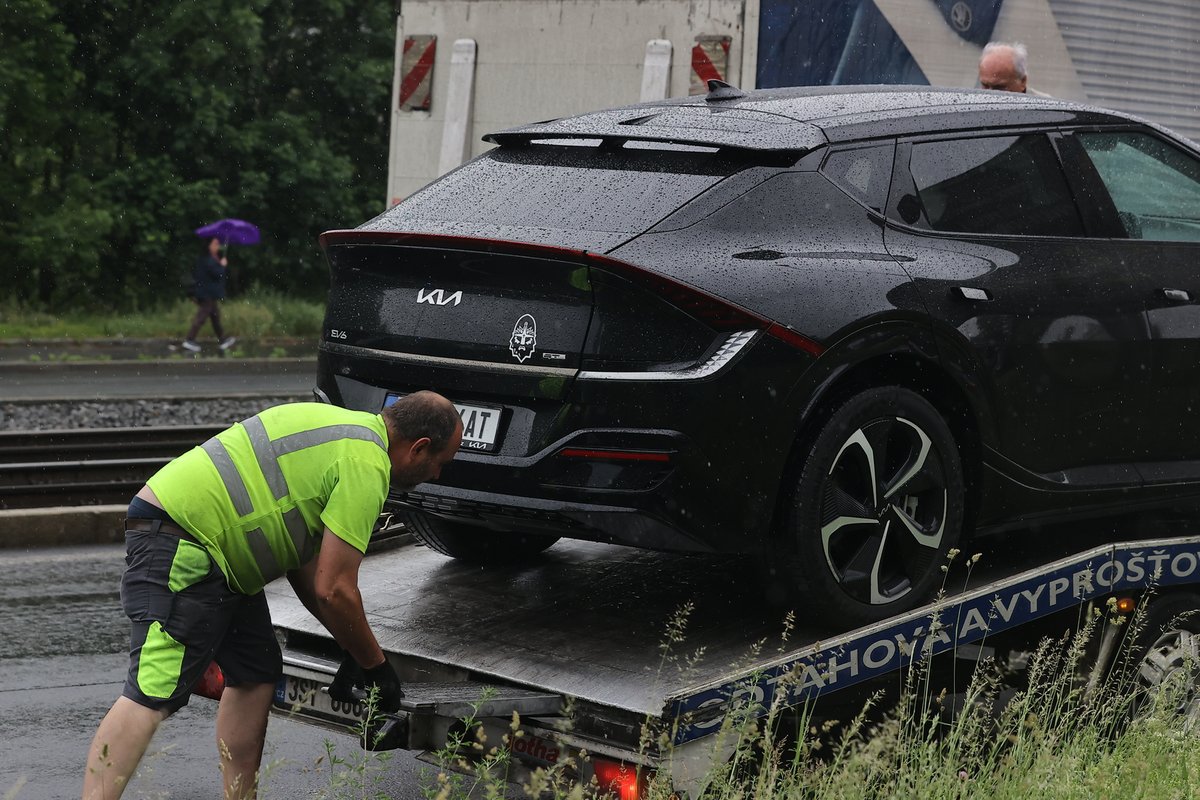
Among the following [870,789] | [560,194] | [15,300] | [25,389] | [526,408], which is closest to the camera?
[870,789]

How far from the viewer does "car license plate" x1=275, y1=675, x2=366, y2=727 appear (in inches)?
174

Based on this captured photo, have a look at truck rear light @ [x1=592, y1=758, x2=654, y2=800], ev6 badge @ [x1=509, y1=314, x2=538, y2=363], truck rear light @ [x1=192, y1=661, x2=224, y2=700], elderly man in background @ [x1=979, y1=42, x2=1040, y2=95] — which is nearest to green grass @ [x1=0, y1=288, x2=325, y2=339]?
elderly man in background @ [x1=979, y1=42, x2=1040, y2=95]

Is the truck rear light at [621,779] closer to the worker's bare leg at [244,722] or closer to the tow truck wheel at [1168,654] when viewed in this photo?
the worker's bare leg at [244,722]

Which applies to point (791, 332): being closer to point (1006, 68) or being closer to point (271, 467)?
point (271, 467)

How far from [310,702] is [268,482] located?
2.38 ft

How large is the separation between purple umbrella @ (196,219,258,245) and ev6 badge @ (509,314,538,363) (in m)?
20.4

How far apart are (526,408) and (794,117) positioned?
1263mm

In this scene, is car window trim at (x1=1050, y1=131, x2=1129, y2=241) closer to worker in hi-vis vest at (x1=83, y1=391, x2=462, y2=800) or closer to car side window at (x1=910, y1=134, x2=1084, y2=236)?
car side window at (x1=910, y1=134, x2=1084, y2=236)

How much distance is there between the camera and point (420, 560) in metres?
5.44

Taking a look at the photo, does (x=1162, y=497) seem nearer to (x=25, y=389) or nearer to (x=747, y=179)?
(x=747, y=179)

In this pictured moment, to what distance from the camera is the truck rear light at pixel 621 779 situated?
3842mm

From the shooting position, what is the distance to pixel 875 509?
4508 millimetres

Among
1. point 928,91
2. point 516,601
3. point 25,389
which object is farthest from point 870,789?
point 25,389

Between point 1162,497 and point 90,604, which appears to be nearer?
point 1162,497
